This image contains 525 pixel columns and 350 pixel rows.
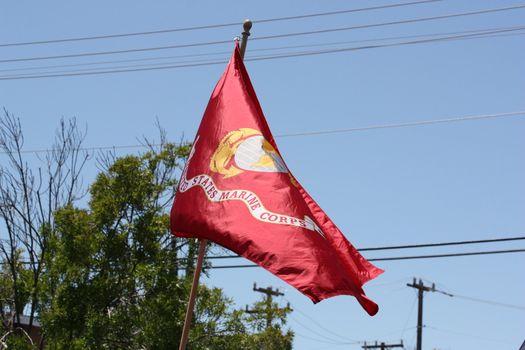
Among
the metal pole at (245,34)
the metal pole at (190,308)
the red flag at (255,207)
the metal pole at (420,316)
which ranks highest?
the metal pole at (420,316)

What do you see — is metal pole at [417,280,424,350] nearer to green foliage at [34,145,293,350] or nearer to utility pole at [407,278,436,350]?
utility pole at [407,278,436,350]

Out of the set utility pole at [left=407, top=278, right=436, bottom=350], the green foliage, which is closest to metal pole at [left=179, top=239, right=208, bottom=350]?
the green foliage

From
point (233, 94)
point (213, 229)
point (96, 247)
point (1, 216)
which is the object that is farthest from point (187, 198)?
point (1, 216)

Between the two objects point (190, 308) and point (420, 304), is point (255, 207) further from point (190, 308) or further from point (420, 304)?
point (420, 304)

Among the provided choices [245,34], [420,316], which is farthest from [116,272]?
[420,316]

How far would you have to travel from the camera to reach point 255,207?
33.8ft

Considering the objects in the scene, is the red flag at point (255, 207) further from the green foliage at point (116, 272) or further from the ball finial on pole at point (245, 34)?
the green foliage at point (116, 272)

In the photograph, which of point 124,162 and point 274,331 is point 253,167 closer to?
point 124,162

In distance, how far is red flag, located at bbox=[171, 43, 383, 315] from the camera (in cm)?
966

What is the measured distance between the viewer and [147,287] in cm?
1475

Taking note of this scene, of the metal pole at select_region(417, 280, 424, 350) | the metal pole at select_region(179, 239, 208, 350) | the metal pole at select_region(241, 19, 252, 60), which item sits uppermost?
the metal pole at select_region(417, 280, 424, 350)

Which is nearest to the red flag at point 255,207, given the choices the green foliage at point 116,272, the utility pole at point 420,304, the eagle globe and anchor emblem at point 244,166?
the eagle globe and anchor emblem at point 244,166

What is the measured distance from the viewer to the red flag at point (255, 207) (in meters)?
9.66

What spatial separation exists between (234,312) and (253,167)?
21.8ft
